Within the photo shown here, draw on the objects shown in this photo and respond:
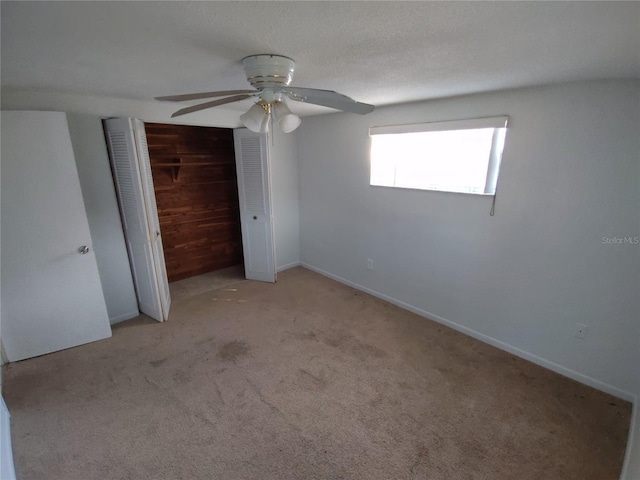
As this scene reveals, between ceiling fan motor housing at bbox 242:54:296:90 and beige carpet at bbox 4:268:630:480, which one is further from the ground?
ceiling fan motor housing at bbox 242:54:296:90

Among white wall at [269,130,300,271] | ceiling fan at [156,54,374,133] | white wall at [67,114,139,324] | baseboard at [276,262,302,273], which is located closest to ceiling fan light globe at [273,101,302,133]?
ceiling fan at [156,54,374,133]

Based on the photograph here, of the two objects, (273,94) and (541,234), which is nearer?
(273,94)

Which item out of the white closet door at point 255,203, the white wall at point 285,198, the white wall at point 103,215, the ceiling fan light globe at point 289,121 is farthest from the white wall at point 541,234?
the white wall at point 103,215

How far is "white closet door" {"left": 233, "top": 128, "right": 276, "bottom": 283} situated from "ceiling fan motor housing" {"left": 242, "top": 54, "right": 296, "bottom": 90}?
6.53ft

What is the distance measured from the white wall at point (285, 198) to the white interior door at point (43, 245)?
2139 mm

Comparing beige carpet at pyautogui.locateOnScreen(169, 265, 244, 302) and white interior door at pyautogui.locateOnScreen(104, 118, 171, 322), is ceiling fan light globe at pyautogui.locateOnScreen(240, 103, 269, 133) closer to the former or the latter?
white interior door at pyautogui.locateOnScreen(104, 118, 171, 322)

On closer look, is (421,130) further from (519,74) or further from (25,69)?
(25,69)

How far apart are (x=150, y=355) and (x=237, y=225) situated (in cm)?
240

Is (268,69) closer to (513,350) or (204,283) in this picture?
(513,350)

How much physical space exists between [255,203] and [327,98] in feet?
7.96

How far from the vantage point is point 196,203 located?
4180 mm

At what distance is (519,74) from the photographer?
1.81 meters

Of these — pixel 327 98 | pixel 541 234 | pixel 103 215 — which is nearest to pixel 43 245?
pixel 103 215

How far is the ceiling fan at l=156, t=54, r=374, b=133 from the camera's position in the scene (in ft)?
4.81
